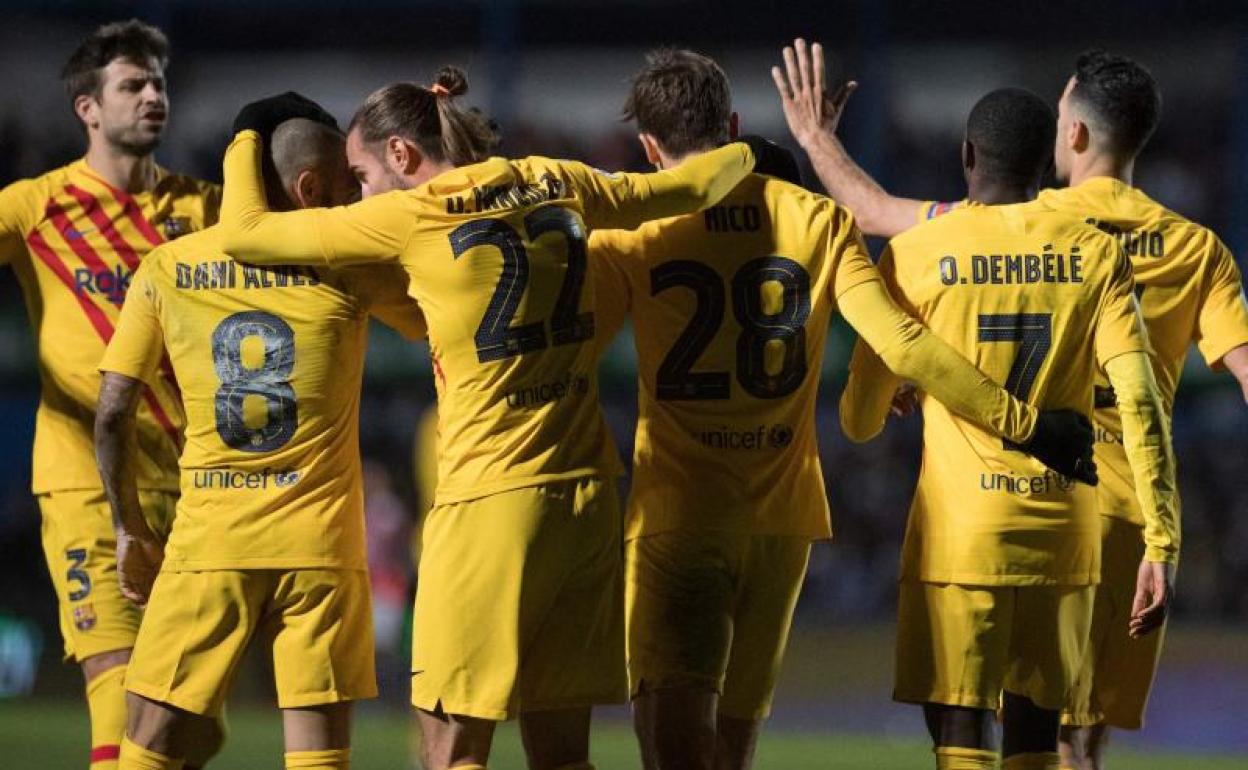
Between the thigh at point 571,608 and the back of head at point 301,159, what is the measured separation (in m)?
1.29

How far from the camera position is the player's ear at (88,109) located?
720 centimetres

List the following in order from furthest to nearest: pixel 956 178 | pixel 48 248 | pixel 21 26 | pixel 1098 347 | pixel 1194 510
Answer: pixel 21 26 → pixel 956 178 → pixel 1194 510 → pixel 48 248 → pixel 1098 347

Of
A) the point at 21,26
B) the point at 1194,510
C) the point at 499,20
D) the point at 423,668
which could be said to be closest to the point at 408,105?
the point at 423,668

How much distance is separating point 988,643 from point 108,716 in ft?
9.84

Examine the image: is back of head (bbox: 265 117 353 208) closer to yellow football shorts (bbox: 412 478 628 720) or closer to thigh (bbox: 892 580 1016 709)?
yellow football shorts (bbox: 412 478 628 720)

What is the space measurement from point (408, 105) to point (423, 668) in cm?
151

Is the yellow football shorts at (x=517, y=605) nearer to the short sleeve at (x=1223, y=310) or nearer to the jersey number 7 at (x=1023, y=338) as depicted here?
the jersey number 7 at (x=1023, y=338)

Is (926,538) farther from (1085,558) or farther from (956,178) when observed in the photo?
(956,178)

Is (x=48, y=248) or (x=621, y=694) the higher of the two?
(x=48, y=248)

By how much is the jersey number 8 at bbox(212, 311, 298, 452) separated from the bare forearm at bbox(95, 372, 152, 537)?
39 cm

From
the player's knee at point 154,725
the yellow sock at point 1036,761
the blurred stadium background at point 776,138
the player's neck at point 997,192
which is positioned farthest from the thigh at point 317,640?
the blurred stadium background at point 776,138

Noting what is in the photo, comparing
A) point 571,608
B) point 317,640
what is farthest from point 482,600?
point 317,640

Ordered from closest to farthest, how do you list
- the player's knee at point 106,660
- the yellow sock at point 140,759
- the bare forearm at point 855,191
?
the yellow sock at point 140,759 < the bare forearm at point 855,191 < the player's knee at point 106,660

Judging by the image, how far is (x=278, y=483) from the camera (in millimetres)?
5617
